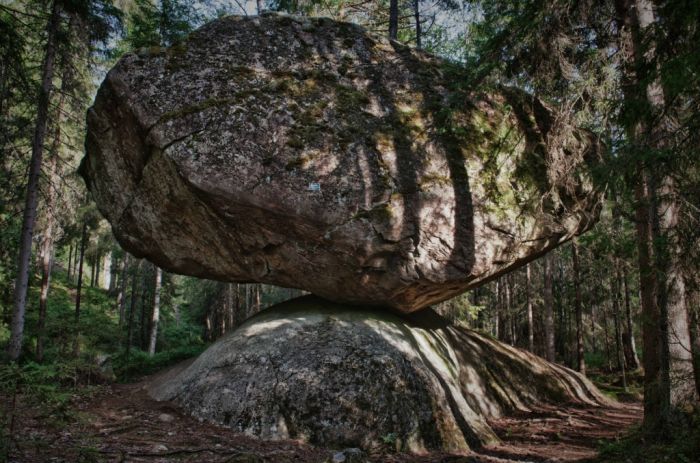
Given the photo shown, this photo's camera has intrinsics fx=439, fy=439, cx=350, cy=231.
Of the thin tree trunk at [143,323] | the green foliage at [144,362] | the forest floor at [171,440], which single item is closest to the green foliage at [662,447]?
the forest floor at [171,440]

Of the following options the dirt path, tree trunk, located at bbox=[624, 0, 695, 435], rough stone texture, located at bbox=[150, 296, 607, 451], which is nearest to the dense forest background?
tree trunk, located at bbox=[624, 0, 695, 435]

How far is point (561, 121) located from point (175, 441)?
8610 mm

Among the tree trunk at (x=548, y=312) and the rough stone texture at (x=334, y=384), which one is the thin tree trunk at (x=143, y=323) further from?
the tree trunk at (x=548, y=312)

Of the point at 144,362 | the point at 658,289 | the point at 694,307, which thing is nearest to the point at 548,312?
the point at 694,307

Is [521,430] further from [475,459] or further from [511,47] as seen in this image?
[511,47]

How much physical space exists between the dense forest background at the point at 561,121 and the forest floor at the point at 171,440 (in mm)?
734

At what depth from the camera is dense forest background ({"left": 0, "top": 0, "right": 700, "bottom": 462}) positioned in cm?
570

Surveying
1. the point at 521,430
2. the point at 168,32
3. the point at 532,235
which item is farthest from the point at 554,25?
the point at 168,32

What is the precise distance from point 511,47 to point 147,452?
877cm

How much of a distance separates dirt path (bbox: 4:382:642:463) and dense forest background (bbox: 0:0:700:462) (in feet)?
2.40

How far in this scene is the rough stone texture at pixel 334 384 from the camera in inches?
277

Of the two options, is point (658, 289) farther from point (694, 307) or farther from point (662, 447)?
point (662, 447)

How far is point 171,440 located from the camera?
20.2ft

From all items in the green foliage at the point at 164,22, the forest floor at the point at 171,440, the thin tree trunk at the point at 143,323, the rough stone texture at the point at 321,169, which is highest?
the green foliage at the point at 164,22
